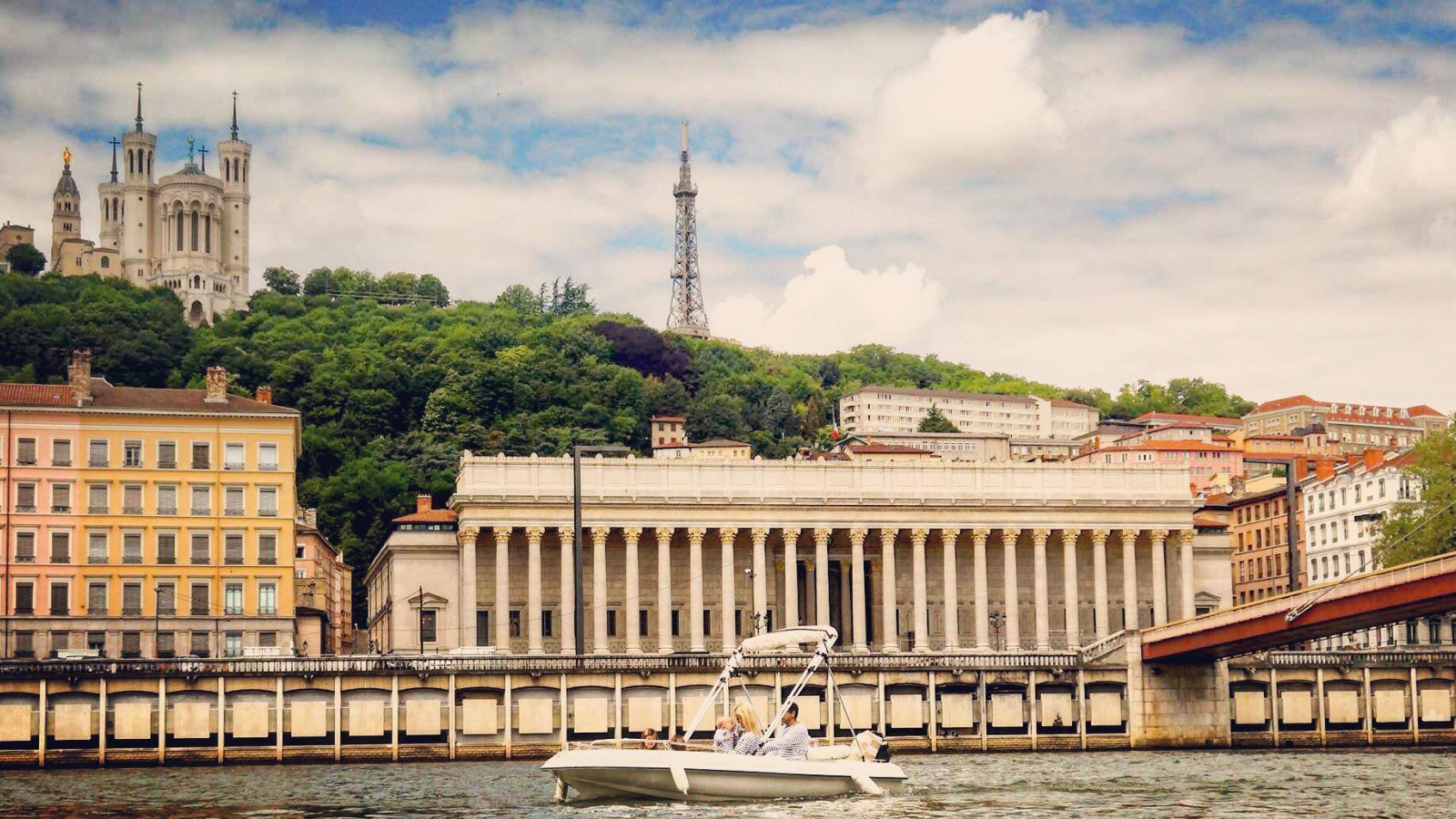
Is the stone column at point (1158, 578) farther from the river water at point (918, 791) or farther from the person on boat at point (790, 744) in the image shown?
the person on boat at point (790, 744)

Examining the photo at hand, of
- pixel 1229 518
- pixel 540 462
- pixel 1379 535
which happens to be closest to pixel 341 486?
pixel 540 462

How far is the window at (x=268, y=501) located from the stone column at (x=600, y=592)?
1781 centimetres

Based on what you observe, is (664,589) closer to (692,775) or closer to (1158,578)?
(1158,578)

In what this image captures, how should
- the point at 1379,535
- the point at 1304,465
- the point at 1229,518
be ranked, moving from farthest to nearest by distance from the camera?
the point at 1304,465, the point at 1229,518, the point at 1379,535

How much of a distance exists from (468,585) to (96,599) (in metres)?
20.6

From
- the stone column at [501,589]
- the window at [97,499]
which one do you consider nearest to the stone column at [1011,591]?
the stone column at [501,589]

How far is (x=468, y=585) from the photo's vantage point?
121062 mm

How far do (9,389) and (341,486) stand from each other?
2179 inches

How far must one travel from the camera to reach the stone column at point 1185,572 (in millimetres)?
128500

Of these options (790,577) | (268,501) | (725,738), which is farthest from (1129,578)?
(725,738)

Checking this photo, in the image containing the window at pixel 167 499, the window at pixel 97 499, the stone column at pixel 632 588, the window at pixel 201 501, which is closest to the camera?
the window at pixel 97 499

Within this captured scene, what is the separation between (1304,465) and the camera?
563 ft

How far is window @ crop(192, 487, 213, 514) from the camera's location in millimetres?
111312

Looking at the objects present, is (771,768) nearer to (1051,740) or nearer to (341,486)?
(1051,740)
